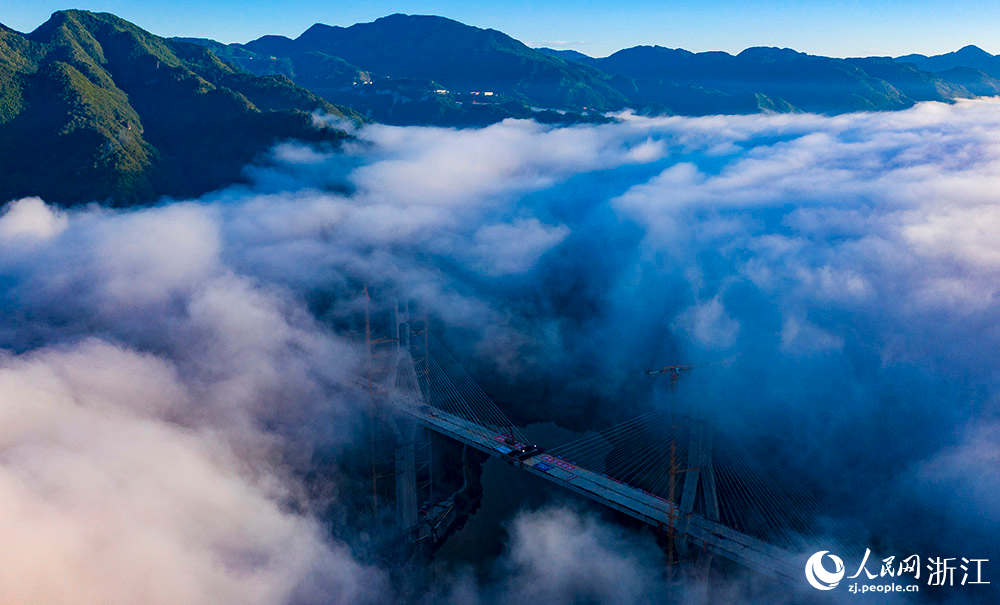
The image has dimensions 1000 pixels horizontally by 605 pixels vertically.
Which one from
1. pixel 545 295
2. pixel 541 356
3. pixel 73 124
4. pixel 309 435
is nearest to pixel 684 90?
pixel 545 295

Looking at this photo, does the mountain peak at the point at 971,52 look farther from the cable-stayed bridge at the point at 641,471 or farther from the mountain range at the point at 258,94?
the cable-stayed bridge at the point at 641,471

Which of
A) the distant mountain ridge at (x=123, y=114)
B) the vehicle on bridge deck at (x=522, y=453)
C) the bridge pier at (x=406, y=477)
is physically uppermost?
the distant mountain ridge at (x=123, y=114)

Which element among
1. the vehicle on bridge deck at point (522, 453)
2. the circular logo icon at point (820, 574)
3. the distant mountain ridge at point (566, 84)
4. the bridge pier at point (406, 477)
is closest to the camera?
the circular logo icon at point (820, 574)

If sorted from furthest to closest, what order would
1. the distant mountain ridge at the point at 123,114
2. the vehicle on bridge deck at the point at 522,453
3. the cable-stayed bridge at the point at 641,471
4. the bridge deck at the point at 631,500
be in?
the distant mountain ridge at the point at 123,114 → the vehicle on bridge deck at the point at 522,453 → the cable-stayed bridge at the point at 641,471 → the bridge deck at the point at 631,500

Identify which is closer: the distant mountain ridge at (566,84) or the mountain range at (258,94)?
the mountain range at (258,94)

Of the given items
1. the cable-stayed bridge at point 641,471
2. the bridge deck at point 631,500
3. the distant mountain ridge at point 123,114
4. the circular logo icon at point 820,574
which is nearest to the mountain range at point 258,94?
the distant mountain ridge at point 123,114

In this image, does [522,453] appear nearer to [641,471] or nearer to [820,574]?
[641,471]
